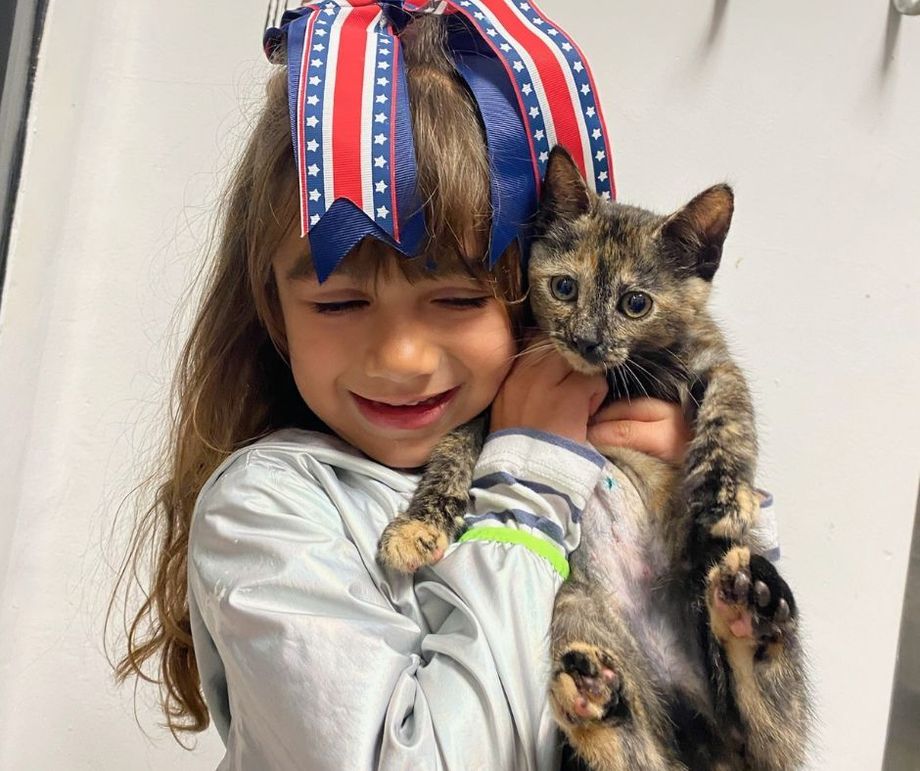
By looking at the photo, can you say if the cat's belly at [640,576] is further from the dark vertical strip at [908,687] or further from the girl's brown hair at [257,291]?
the dark vertical strip at [908,687]

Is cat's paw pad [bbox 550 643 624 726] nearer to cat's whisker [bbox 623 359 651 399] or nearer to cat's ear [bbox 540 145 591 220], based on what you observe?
cat's whisker [bbox 623 359 651 399]

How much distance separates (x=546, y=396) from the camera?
37.2 inches

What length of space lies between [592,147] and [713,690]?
2.12ft

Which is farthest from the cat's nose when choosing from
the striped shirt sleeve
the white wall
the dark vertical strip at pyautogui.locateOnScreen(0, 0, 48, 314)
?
the dark vertical strip at pyautogui.locateOnScreen(0, 0, 48, 314)

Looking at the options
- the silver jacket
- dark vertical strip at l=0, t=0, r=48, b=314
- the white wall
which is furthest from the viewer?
the white wall

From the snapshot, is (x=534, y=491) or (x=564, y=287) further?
(x=564, y=287)

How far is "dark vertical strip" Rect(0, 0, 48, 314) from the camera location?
4.20ft

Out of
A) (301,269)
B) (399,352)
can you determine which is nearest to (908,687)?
(399,352)

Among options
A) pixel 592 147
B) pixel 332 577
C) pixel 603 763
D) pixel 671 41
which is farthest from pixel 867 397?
pixel 332 577

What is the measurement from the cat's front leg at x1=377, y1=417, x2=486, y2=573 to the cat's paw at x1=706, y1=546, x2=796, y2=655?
0.29 meters

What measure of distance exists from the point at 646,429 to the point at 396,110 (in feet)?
1.63

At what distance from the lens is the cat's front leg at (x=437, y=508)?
0.84 metres

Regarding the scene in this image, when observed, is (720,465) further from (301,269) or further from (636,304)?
(301,269)

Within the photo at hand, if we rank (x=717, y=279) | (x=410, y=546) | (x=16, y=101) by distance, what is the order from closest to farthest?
(x=410, y=546), (x=16, y=101), (x=717, y=279)
